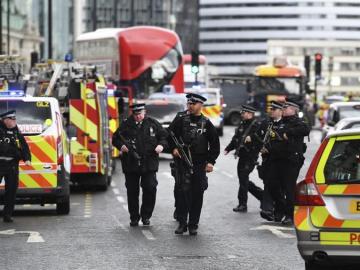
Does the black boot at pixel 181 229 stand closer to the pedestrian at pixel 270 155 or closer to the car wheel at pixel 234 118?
the pedestrian at pixel 270 155

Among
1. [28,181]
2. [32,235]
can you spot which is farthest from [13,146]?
[32,235]

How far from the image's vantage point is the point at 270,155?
16094mm

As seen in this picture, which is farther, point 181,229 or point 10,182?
point 10,182

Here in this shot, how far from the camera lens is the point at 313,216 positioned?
10.1 meters

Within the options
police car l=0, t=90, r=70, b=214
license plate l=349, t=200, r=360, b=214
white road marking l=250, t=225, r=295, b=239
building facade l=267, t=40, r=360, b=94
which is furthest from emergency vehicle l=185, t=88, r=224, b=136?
building facade l=267, t=40, r=360, b=94

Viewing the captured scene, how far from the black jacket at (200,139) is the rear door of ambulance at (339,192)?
4.67 meters

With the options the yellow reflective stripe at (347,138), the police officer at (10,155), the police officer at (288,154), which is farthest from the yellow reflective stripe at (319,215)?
the police officer at (10,155)

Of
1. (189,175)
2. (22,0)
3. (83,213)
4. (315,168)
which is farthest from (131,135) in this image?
(22,0)

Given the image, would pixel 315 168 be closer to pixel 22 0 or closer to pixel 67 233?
pixel 67 233

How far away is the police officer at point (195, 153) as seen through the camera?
48.5 feet

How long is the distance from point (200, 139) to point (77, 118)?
7.65m

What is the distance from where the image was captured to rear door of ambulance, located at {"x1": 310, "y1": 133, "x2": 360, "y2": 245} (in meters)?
9.92

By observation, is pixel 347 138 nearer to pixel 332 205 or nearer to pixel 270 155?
pixel 332 205

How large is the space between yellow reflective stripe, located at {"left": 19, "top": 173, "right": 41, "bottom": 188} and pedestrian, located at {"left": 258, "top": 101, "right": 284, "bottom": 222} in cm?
323
